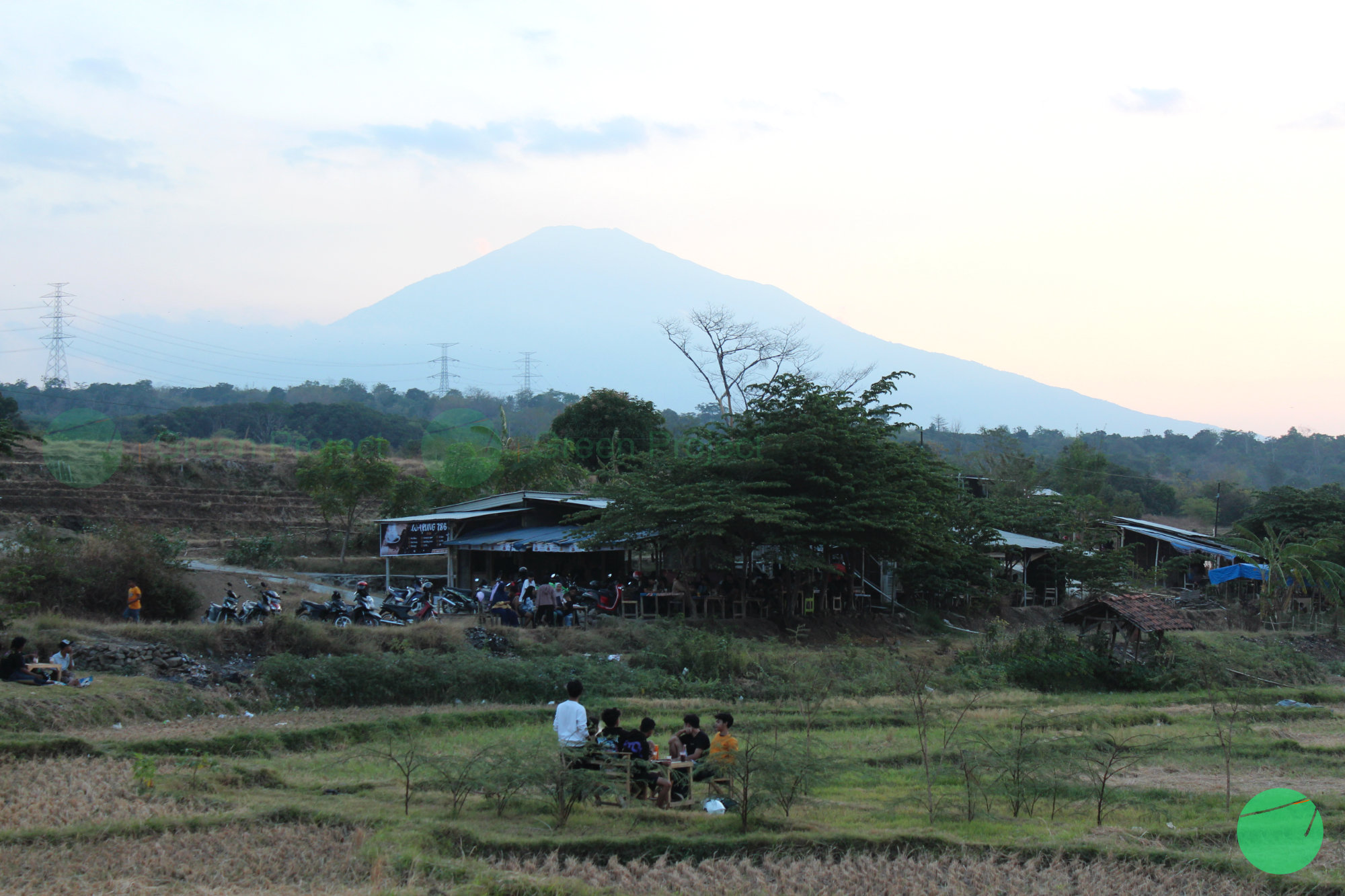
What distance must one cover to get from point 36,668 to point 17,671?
22cm

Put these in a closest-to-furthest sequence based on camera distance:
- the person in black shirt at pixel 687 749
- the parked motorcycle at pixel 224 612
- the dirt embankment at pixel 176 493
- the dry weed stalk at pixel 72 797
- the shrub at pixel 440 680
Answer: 1. the dry weed stalk at pixel 72 797
2. the person in black shirt at pixel 687 749
3. the shrub at pixel 440 680
4. the parked motorcycle at pixel 224 612
5. the dirt embankment at pixel 176 493

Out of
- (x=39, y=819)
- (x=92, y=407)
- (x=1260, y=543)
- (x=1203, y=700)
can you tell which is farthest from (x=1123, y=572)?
(x=92, y=407)

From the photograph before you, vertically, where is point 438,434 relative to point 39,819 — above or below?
above

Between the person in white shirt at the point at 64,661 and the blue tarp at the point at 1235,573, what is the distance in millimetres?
32161

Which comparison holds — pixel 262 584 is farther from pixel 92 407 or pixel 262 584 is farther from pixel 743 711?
pixel 92 407

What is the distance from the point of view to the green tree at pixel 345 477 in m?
31.8

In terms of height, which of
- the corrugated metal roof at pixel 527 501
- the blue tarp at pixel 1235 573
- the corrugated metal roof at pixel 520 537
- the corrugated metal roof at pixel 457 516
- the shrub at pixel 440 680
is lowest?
the shrub at pixel 440 680

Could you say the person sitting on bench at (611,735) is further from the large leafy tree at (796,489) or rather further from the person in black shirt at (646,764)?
the large leafy tree at (796,489)

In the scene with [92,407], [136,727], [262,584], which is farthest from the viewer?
[92,407]

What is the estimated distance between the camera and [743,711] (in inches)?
624

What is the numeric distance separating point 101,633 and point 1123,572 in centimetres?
2610

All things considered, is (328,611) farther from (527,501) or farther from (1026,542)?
(1026,542)

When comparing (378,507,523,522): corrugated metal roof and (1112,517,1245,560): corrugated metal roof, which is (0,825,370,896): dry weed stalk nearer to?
(378,507,523,522): corrugated metal roof

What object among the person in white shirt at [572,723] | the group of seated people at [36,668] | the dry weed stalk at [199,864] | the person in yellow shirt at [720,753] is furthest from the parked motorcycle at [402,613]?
the person in yellow shirt at [720,753]
